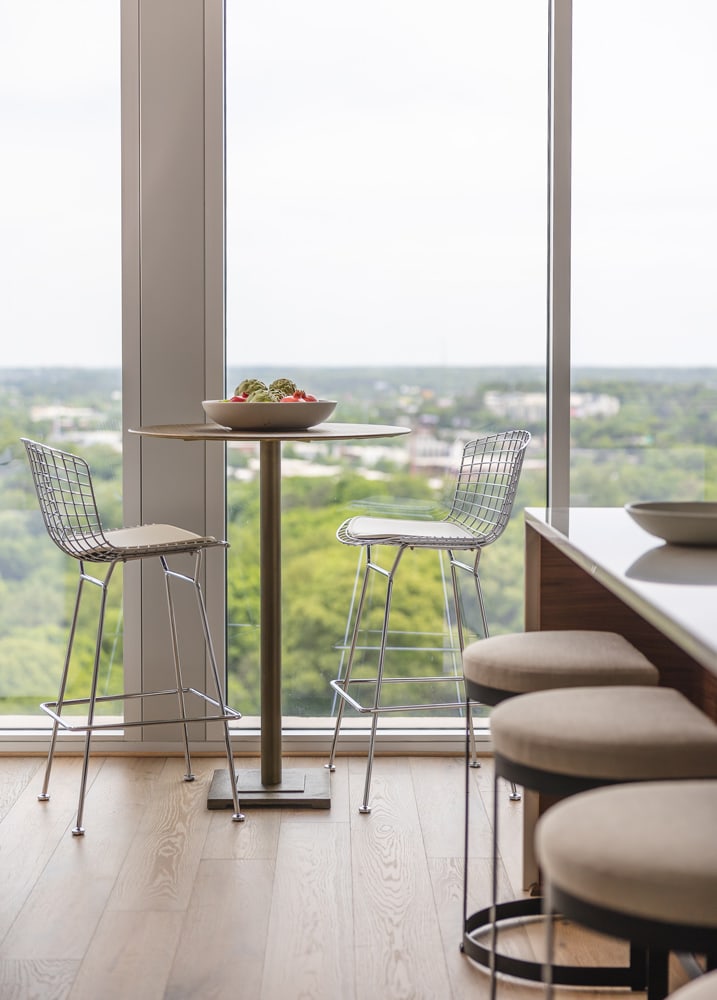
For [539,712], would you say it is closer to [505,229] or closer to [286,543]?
[286,543]

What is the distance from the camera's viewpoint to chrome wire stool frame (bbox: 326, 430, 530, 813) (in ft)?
10.6

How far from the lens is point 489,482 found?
139 inches

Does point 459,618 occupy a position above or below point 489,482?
below

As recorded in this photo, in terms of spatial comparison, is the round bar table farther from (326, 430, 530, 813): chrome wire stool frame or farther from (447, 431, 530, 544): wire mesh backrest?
(447, 431, 530, 544): wire mesh backrest

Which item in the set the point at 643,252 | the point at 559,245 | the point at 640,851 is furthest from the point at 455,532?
the point at 640,851

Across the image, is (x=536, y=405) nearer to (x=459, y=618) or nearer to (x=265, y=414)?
(x=459, y=618)

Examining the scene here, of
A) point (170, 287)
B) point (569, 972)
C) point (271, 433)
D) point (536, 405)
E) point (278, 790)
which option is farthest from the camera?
point (536, 405)

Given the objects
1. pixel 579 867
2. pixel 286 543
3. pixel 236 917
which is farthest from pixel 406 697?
pixel 579 867

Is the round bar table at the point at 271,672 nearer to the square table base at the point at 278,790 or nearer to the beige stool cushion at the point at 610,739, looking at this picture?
the square table base at the point at 278,790

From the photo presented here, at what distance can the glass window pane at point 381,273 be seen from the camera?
3.63 m

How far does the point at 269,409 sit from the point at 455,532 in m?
0.68

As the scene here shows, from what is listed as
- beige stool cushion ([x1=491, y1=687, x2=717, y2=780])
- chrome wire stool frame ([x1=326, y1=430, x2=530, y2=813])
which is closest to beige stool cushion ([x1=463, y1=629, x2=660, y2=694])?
beige stool cushion ([x1=491, y1=687, x2=717, y2=780])

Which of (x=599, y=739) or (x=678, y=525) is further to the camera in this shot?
(x=678, y=525)

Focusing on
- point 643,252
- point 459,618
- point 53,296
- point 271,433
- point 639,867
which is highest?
point 643,252
